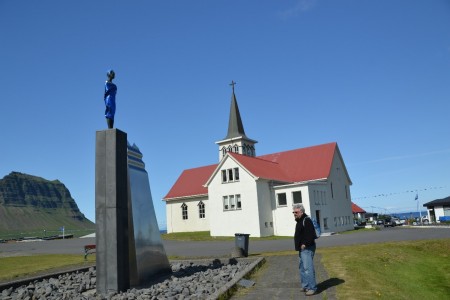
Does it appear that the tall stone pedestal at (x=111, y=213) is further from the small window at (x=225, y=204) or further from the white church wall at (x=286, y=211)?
the small window at (x=225, y=204)

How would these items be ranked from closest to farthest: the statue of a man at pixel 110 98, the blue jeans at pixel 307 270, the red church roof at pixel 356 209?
the blue jeans at pixel 307 270
the statue of a man at pixel 110 98
the red church roof at pixel 356 209

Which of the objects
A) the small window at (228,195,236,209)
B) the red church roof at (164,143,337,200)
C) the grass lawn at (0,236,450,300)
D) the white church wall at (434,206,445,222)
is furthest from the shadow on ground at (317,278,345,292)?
the white church wall at (434,206,445,222)

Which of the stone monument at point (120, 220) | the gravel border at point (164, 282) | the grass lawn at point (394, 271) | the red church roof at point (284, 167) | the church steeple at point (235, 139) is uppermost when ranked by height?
the church steeple at point (235, 139)

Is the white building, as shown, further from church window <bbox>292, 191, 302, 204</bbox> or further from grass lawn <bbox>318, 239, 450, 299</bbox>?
grass lawn <bbox>318, 239, 450, 299</bbox>

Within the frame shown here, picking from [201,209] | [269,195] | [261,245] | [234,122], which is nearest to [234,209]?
[269,195]

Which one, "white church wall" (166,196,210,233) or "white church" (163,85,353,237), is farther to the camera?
"white church wall" (166,196,210,233)

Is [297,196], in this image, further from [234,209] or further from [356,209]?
[356,209]

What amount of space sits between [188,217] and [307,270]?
3981cm

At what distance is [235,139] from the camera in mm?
53219

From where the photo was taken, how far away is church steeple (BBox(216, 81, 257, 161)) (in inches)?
2098

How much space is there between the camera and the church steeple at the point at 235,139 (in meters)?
53.3

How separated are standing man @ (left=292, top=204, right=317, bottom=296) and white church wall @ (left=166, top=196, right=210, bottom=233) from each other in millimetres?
37392

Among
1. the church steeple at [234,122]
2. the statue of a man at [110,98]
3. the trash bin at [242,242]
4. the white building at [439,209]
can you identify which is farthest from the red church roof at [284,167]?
the statue of a man at [110,98]

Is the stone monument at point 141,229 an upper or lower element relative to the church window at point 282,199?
lower
